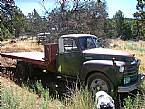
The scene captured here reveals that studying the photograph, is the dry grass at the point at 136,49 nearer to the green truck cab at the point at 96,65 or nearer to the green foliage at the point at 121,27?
the green truck cab at the point at 96,65

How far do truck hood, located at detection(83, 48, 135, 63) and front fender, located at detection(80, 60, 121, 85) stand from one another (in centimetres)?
25

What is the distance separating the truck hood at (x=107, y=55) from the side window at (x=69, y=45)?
42cm

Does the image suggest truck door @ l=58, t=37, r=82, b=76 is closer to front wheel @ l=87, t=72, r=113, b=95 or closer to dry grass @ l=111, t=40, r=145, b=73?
front wheel @ l=87, t=72, r=113, b=95

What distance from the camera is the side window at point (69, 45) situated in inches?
394

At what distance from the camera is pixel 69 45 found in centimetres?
1019

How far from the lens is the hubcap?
8.75m

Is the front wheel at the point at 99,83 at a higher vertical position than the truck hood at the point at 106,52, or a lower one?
lower

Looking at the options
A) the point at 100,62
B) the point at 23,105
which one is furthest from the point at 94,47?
the point at 23,105

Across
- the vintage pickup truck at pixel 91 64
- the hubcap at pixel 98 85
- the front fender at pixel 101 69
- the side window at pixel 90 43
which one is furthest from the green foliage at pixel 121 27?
the hubcap at pixel 98 85

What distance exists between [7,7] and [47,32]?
19.3 m

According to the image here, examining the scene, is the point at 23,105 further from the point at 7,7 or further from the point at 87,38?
the point at 87,38

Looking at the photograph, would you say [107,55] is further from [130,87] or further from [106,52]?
[130,87]

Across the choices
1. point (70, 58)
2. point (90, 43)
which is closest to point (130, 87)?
point (90, 43)

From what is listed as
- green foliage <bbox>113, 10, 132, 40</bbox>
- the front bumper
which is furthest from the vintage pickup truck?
green foliage <bbox>113, 10, 132, 40</bbox>
